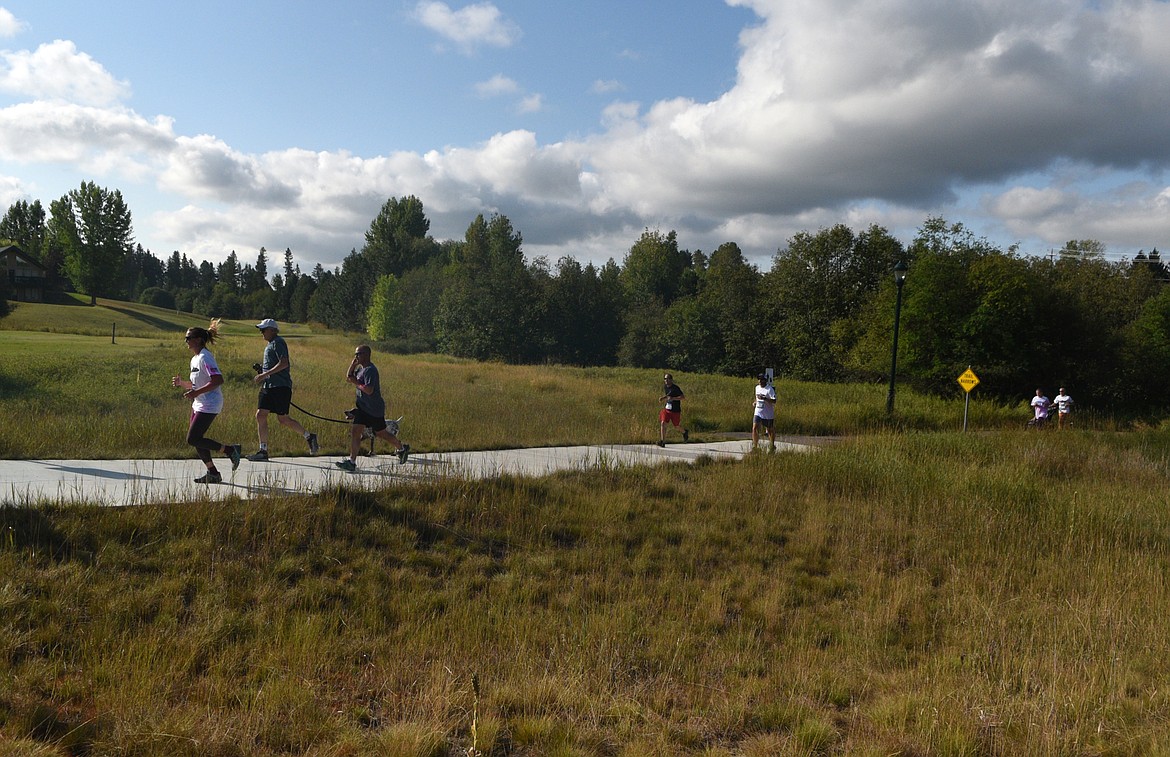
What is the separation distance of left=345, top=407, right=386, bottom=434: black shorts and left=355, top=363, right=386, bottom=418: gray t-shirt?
43mm

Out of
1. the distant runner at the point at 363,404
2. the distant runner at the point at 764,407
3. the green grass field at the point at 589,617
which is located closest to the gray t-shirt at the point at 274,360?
the distant runner at the point at 363,404

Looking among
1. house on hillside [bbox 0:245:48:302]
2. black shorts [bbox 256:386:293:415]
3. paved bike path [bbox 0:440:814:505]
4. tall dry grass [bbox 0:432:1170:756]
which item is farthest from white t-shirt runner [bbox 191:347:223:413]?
house on hillside [bbox 0:245:48:302]

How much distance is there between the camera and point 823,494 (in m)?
11.1

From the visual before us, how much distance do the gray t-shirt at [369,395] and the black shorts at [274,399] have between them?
96cm

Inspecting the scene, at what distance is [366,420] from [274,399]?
1.25 metres

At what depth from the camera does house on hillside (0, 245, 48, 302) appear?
228 ft

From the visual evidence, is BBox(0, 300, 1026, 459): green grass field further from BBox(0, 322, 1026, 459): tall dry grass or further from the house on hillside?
the house on hillside

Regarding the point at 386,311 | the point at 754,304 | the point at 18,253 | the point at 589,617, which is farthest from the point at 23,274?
the point at 589,617

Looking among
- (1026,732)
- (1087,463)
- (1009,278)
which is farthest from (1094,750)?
(1009,278)

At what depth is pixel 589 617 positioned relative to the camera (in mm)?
6426

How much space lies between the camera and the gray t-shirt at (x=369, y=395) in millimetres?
9711

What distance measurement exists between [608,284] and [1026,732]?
7420 centimetres

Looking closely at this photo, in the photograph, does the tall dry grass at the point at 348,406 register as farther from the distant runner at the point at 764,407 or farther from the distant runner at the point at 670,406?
the distant runner at the point at 764,407

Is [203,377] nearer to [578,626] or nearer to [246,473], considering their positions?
[246,473]
